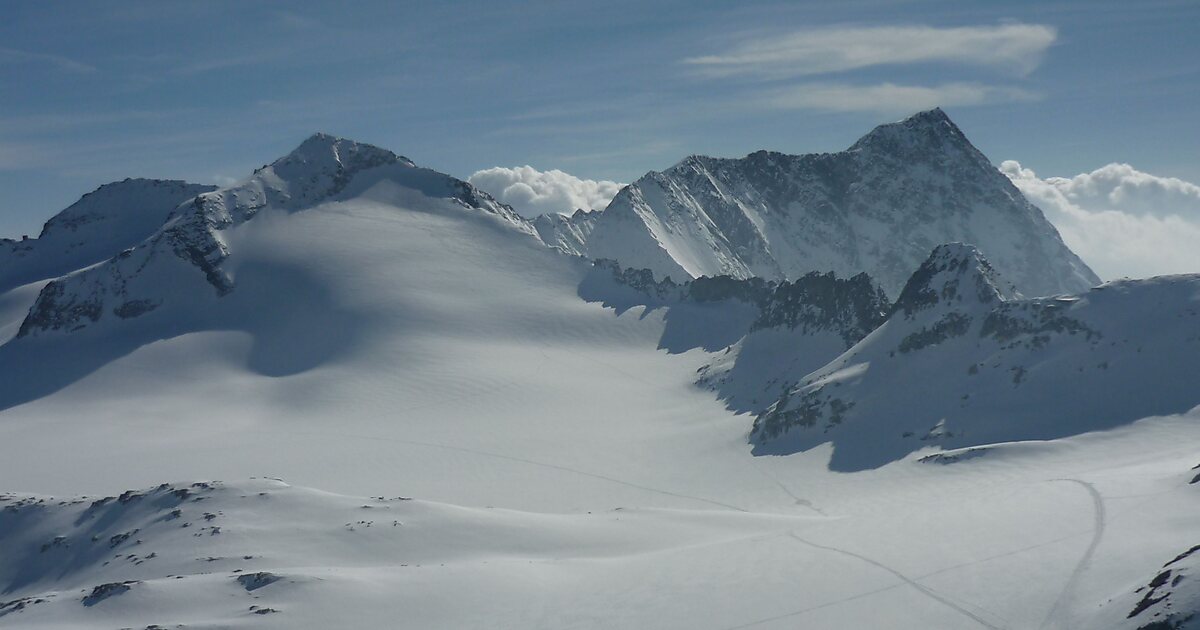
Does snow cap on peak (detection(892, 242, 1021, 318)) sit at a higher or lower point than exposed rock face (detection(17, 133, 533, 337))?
lower

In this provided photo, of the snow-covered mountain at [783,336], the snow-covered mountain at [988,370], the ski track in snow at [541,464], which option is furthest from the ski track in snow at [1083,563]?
the snow-covered mountain at [783,336]

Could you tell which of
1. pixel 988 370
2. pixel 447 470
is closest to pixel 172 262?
pixel 447 470

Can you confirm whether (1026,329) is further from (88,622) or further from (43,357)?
(43,357)

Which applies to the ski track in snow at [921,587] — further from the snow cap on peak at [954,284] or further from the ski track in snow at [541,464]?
the snow cap on peak at [954,284]

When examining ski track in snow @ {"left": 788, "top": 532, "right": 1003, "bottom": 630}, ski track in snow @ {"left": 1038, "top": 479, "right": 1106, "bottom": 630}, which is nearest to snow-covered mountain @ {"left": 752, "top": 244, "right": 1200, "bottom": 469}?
ski track in snow @ {"left": 1038, "top": 479, "right": 1106, "bottom": 630}

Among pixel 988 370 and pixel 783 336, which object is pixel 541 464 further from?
pixel 783 336

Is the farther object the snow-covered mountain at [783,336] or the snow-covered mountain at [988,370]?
the snow-covered mountain at [783,336]

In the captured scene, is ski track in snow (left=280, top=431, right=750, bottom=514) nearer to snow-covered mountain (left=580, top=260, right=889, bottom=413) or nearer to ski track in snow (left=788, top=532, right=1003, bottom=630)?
ski track in snow (left=788, top=532, right=1003, bottom=630)
